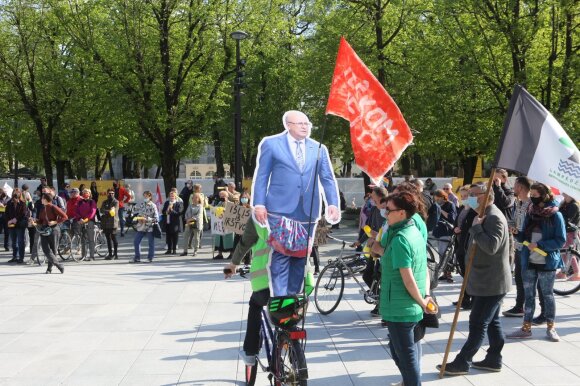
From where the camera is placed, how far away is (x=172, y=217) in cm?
1694

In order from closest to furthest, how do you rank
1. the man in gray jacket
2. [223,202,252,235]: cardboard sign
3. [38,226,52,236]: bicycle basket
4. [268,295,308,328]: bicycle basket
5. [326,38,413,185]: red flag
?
1. [268,295,308,328]: bicycle basket
2. [326,38,413,185]: red flag
3. the man in gray jacket
4. [38,226,52,236]: bicycle basket
5. [223,202,252,235]: cardboard sign

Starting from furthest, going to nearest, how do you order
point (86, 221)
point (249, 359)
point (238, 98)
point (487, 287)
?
point (238, 98) < point (86, 221) < point (487, 287) < point (249, 359)

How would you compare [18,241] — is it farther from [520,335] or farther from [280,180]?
[280,180]

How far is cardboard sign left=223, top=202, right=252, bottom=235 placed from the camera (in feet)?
46.2

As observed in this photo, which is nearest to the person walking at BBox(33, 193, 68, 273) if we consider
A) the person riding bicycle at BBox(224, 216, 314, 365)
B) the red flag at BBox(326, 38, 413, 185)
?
the person riding bicycle at BBox(224, 216, 314, 365)

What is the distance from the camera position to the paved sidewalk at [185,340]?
6.21 metres

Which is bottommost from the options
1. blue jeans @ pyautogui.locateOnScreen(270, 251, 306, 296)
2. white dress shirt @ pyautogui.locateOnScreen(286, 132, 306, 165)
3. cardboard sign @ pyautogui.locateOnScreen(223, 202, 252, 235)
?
cardboard sign @ pyautogui.locateOnScreen(223, 202, 252, 235)

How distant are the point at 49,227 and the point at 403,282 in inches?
405

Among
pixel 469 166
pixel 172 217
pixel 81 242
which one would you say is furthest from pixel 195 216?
pixel 469 166

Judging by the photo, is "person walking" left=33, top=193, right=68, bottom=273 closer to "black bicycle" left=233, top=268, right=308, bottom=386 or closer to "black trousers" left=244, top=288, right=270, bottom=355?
"black trousers" left=244, top=288, right=270, bottom=355

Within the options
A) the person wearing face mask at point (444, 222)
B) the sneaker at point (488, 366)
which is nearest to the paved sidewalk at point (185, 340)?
the sneaker at point (488, 366)

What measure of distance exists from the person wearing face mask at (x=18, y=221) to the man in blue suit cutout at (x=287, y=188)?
12.5m

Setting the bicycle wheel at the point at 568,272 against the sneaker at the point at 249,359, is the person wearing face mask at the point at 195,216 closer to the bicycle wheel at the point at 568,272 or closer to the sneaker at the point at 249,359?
the bicycle wheel at the point at 568,272

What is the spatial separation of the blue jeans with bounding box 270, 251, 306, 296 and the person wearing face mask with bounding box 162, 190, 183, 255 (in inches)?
462
